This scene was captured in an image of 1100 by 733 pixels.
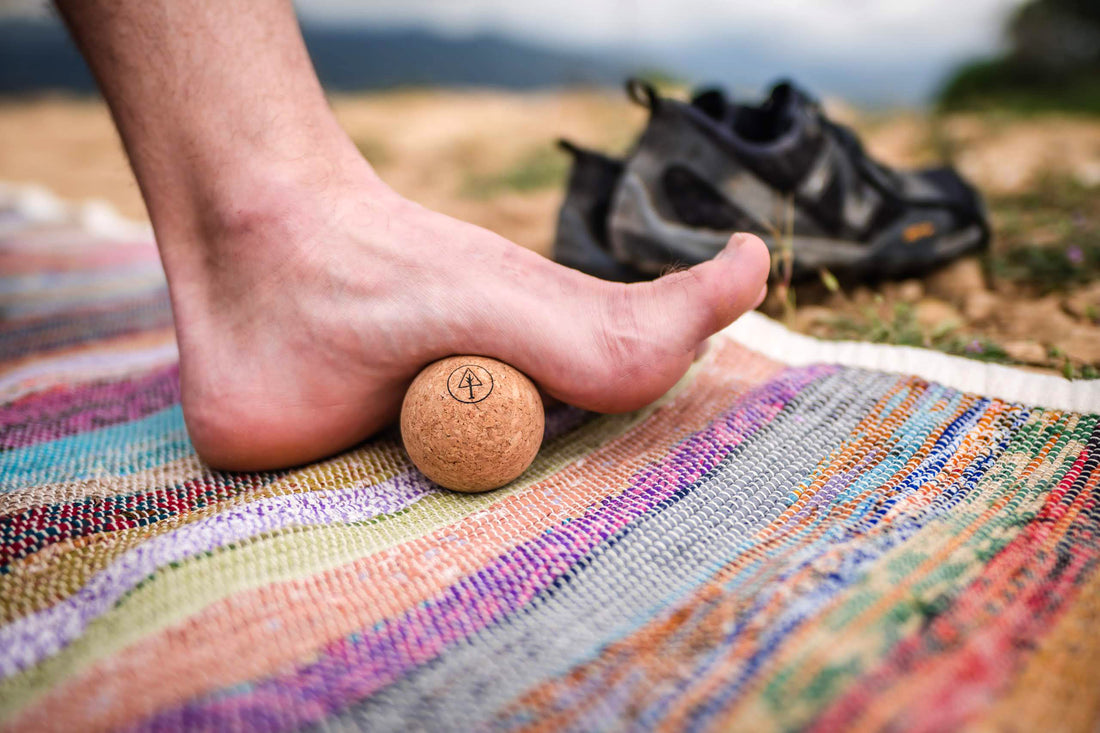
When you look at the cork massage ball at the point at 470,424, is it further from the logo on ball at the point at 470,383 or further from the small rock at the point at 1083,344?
the small rock at the point at 1083,344

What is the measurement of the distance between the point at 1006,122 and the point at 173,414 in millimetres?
5041

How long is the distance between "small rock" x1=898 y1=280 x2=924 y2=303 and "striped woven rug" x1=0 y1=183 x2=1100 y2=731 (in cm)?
70

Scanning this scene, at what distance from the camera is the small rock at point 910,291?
2006mm

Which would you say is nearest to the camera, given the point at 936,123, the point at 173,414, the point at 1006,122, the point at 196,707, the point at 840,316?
the point at 196,707

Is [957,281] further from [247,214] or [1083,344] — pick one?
[247,214]

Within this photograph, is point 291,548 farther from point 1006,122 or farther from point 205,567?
point 1006,122

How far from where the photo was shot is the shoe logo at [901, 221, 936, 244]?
2023mm

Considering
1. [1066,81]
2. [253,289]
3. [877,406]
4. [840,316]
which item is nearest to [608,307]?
[877,406]

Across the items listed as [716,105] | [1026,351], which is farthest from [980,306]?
[716,105]

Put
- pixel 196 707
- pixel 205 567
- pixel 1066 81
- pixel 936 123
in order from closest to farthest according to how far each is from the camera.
Answer: pixel 196 707, pixel 205 567, pixel 936 123, pixel 1066 81

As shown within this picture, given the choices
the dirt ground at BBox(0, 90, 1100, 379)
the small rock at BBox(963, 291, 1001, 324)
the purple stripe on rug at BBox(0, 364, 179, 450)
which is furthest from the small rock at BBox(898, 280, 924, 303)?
the purple stripe on rug at BBox(0, 364, 179, 450)

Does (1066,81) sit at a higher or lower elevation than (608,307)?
higher

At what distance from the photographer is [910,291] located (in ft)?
6.75

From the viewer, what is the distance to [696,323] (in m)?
1.19
